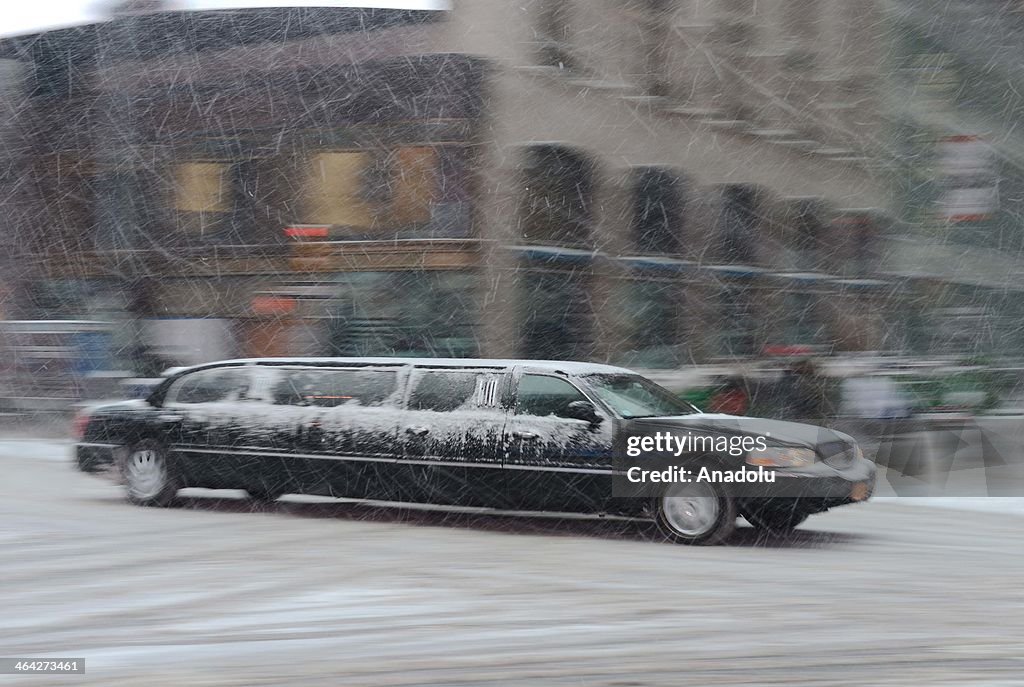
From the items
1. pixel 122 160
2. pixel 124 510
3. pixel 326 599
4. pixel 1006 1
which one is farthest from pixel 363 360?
pixel 1006 1

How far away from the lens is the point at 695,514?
9547 millimetres

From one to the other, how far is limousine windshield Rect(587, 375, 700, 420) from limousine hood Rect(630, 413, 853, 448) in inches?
7.3

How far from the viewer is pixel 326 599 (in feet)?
23.0

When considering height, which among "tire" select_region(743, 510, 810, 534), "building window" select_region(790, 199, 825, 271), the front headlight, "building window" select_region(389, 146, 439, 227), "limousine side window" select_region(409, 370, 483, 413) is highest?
"building window" select_region(389, 146, 439, 227)

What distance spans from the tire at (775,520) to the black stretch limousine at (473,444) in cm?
3

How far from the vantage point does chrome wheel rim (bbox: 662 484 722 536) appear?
9484 millimetres

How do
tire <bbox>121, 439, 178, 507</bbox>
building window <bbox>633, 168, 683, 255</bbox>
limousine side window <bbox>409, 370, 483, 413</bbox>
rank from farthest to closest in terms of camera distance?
building window <bbox>633, 168, 683, 255</bbox> → tire <bbox>121, 439, 178, 507</bbox> → limousine side window <bbox>409, 370, 483, 413</bbox>

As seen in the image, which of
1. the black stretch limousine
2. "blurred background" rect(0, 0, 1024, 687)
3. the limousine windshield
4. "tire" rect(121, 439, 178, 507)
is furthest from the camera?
"blurred background" rect(0, 0, 1024, 687)

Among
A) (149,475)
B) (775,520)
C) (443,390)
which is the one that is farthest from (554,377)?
(149,475)

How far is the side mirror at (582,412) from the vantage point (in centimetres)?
982

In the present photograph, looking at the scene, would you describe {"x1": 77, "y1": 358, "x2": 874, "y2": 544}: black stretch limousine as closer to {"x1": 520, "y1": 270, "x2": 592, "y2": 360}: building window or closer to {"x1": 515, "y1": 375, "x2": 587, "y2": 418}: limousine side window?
{"x1": 515, "y1": 375, "x2": 587, "y2": 418}: limousine side window

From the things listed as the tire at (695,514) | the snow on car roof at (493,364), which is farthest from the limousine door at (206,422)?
the tire at (695,514)

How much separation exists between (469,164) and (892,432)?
9582mm

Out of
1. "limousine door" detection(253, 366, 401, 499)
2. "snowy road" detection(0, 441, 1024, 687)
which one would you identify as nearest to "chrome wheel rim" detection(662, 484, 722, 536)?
"snowy road" detection(0, 441, 1024, 687)
